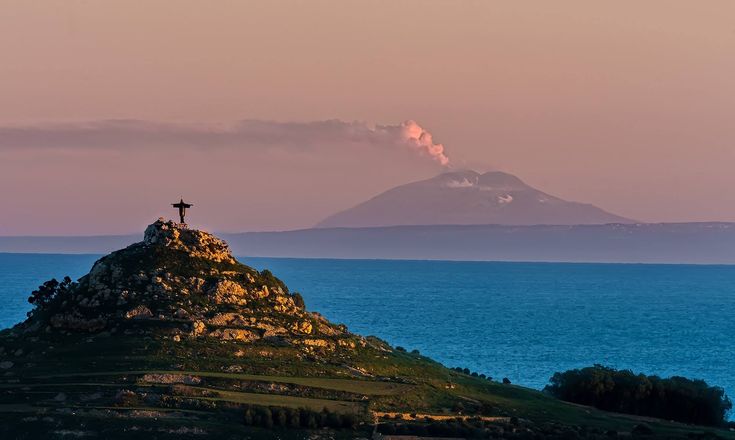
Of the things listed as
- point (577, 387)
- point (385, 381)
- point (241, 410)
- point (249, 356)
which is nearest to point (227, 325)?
point (249, 356)

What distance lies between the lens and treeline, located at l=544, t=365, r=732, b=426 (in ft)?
442

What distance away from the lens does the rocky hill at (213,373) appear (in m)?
106

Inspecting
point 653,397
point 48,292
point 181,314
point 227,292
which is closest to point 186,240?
point 227,292

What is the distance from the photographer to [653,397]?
136375mm

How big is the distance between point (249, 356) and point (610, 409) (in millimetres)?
41344

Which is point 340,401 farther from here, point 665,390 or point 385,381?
point 665,390

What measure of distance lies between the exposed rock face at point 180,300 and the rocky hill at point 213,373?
0.19 m

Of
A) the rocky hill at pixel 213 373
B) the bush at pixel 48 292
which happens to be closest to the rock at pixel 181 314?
the rocky hill at pixel 213 373

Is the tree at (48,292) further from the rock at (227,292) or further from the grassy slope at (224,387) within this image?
the rock at (227,292)

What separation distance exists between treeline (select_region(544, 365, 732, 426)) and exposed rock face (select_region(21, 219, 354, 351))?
29295 millimetres

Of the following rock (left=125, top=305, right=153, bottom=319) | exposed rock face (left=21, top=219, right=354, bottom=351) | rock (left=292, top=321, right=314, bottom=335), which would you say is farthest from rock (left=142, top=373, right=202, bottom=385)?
rock (left=292, top=321, right=314, bottom=335)

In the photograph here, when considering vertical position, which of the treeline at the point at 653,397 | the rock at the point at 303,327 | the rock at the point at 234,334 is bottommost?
the treeline at the point at 653,397

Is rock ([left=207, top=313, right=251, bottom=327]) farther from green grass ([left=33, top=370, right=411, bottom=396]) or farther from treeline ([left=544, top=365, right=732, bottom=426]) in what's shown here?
treeline ([left=544, top=365, right=732, bottom=426])

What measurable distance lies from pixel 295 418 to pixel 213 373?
1811 centimetres
